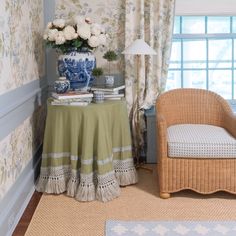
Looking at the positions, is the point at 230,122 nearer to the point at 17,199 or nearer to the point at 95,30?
the point at 95,30

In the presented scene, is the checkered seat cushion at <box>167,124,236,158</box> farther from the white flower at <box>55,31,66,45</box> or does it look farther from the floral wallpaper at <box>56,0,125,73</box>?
the floral wallpaper at <box>56,0,125,73</box>

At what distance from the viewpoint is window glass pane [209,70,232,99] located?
3.84 m

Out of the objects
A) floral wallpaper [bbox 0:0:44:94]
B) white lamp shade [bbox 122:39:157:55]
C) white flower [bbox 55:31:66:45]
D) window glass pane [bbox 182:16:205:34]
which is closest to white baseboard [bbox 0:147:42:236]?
floral wallpaper [bbox 0:0:44:94]

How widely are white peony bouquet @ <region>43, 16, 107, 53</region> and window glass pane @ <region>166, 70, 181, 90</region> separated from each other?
1.01 metres

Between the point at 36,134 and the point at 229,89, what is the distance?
1.96 m

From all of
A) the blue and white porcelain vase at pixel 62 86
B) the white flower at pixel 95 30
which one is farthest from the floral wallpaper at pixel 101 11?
the blue and white porcelain vase at pixel 62 86

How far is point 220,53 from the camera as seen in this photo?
12.4ft

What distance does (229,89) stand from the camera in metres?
3.88

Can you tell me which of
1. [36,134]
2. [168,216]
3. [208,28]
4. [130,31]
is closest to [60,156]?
[36,134]

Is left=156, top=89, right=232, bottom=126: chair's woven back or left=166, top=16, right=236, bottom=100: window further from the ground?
left=166, top=16, right=236, bottom=100: window

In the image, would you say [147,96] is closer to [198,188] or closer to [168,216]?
[198,188]

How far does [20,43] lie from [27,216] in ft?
A: 3.84

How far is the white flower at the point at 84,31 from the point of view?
2938 mm

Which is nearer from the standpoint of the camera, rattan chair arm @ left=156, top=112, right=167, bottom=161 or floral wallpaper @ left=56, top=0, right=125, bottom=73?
rattan chair arm @ left=156, top=112, right=167, bottom=161
